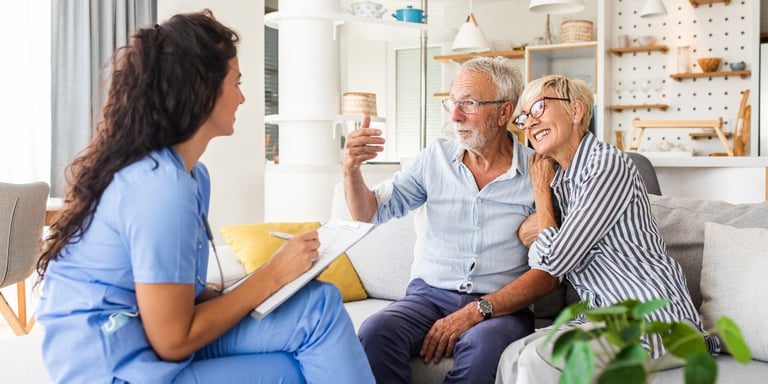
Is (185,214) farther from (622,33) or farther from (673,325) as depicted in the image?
(622,33)

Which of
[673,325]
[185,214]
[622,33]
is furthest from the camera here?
[622,33]

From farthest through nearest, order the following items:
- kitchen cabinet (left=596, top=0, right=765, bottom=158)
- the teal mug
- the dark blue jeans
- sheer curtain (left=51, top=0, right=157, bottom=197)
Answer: kitchen cabinet (left=596, top=0, right=765, bottom=158), sheer curtain (left=51, top=0, right=157, bottom=197), the teal mug, the dark blue jeans

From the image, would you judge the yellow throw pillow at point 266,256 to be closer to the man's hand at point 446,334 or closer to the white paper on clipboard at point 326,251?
the man's hand at point 446,334

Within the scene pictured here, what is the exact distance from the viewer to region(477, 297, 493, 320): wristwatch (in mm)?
2020

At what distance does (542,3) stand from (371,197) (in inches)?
136

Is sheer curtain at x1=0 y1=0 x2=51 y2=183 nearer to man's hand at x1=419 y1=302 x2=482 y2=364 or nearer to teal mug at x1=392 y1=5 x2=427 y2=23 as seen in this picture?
teal mug at x1=392 y1=5 x2=427 y2=23

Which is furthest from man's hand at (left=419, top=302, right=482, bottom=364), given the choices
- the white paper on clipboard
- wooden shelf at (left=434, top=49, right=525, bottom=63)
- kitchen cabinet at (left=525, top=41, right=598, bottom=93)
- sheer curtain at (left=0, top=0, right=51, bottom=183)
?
wooden shelf at (left=434, top=49, right=525, bottom=63)

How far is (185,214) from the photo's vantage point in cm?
130

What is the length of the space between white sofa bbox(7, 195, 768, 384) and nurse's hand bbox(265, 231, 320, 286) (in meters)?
0.64

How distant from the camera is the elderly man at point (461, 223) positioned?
6.51 feet

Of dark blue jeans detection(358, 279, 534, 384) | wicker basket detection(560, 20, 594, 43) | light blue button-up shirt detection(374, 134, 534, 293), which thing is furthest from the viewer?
wicker basket detection(560, 20, 594, 43)

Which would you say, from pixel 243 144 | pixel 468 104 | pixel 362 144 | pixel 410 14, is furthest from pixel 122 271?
pixel 410 14

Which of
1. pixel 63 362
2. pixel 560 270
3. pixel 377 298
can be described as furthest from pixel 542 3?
pixel 63 362

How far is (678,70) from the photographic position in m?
6.68
